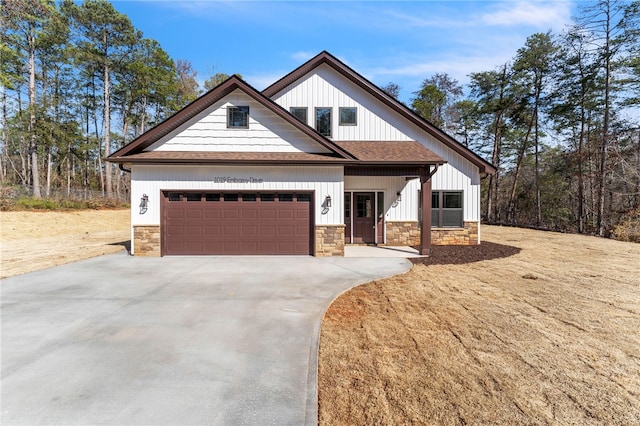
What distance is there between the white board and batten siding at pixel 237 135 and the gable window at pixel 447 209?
560 centimetres

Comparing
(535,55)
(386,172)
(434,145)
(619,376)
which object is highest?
(535,55)

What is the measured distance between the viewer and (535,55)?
22.6m

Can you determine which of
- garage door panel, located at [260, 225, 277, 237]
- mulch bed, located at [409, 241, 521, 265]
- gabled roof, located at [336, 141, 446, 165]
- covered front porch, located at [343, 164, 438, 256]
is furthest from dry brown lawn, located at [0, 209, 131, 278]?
mulch bed, located at [409, 241, 521, 265]

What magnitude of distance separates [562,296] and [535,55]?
24.0 m

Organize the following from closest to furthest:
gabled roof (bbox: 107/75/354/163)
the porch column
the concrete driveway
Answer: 1. the concrete driveway
2. gabled roof (bbox: 107/75/354/163)
3. the porch column

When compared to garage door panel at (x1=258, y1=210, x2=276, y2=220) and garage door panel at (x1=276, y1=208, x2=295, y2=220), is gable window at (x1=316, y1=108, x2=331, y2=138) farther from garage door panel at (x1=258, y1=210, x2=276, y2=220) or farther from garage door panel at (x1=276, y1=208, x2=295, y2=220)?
garage door panel at (x1=258, y1=210, x2=276, y2=220)

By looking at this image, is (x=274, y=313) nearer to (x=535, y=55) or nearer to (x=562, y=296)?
(x=562, y=296)

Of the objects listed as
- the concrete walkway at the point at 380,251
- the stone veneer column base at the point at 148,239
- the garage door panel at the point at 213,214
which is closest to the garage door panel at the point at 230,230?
the garage door panel at the point at 213,214

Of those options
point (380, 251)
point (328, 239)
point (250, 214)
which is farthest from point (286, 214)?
point (380, 251)

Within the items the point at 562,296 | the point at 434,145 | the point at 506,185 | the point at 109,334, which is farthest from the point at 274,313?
the point at 506,185

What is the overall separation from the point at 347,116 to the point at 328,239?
5.89 meters

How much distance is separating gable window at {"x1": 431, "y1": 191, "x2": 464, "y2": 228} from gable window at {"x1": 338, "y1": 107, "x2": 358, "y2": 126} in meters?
4.75

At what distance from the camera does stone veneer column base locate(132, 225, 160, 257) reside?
34.5 ft

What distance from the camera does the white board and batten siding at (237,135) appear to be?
10.7 m
